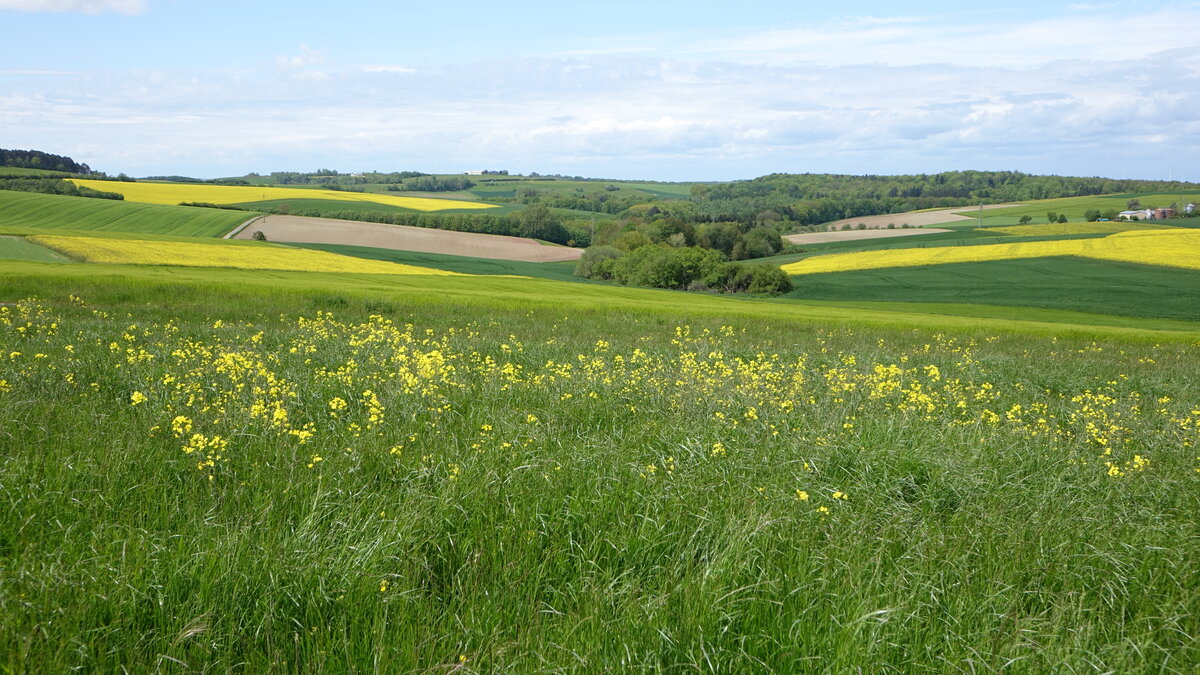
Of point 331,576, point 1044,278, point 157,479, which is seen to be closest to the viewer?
point 331,576

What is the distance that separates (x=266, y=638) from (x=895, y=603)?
10.1 ft

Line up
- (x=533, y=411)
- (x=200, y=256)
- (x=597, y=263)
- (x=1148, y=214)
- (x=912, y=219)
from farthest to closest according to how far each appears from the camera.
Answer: (x=912, y=219) < (x=1148, y=214) < (x=597, y=263) < (x=200, y=256) < (x=533, y=411)

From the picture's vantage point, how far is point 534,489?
5109 millimetres

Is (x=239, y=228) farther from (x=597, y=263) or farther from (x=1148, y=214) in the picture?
(x=1148, y=214)

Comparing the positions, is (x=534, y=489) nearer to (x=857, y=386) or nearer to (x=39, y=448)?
(x=39, y=448)

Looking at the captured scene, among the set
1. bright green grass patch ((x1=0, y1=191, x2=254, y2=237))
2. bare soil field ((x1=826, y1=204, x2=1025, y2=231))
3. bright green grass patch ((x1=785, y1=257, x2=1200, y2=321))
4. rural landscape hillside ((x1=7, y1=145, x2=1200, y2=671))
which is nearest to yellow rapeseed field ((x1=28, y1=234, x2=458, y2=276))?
bright green grass patch ((x1=0, y1=191, x2=254, y2=237))

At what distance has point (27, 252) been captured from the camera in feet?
141

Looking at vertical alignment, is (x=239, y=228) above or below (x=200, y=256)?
above

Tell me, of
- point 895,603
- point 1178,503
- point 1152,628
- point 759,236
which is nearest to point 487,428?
point 895,603

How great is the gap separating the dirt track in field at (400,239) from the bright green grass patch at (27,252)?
25.0m

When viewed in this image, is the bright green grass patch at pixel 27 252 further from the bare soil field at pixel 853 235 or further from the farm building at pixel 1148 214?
the farm building at pixel 1148 214

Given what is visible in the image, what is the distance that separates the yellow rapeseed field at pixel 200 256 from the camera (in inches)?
1748

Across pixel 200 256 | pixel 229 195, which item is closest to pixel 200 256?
pixel 200 256

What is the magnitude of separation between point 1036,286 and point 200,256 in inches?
2173
